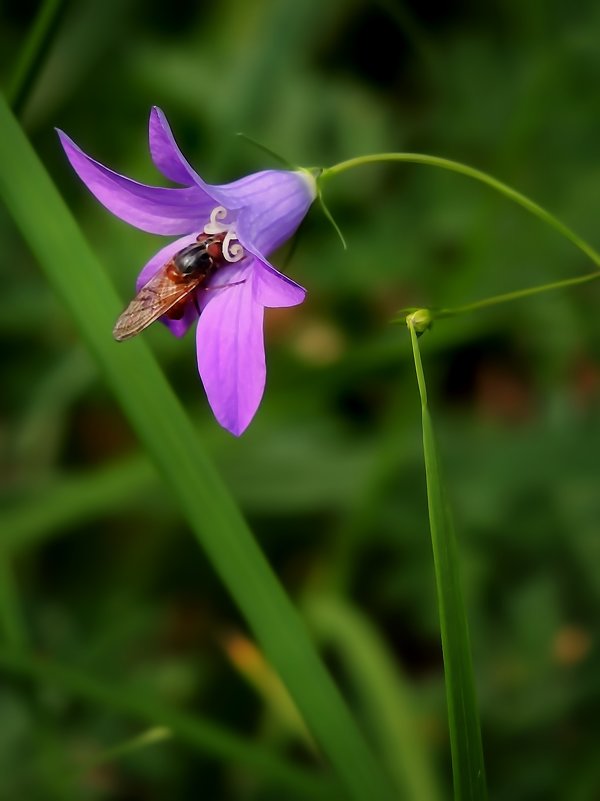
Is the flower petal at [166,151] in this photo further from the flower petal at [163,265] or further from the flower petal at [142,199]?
the flower petal at [163,265]

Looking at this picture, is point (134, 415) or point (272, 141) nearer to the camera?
point (134, 415)

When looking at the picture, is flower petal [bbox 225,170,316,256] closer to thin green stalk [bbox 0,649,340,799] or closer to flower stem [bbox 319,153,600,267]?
flower stem [bbox 319,153,600,267]

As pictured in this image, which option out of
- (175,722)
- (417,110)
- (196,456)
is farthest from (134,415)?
(417,110)

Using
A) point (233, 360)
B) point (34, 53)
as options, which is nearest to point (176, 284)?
point (233, 360)

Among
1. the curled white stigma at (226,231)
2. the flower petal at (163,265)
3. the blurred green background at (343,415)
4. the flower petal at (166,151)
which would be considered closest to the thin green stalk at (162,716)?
the blurred green background at (343,415)

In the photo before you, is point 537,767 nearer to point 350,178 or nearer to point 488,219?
point 488,219

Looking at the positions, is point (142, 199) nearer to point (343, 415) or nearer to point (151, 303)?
point (151, 303)
